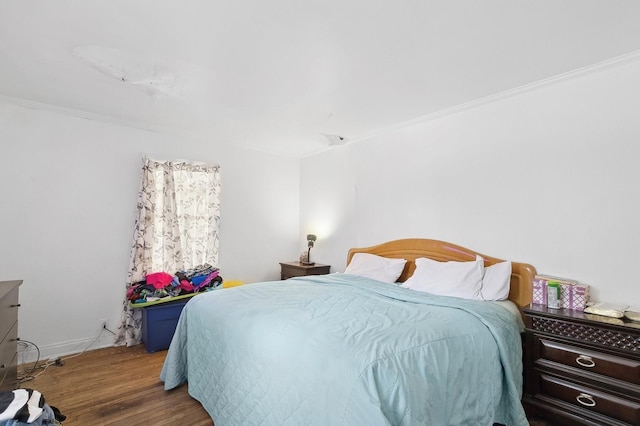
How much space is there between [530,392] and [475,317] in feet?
2.49

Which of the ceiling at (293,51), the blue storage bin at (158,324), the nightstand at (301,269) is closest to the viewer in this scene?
the ceiling at (293,51)

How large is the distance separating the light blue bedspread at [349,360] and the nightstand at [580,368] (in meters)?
0.21

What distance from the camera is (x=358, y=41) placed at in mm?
1961

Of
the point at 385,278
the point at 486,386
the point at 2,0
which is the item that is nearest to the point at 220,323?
the point at 486,386

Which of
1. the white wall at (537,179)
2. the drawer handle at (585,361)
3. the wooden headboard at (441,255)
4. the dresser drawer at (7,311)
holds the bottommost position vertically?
the drawer handle at (585,361)

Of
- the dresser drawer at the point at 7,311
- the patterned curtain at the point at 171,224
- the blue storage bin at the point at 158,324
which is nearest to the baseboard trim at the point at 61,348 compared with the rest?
the patterned curtain at the point at 171,224

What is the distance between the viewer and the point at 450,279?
2.62 metres

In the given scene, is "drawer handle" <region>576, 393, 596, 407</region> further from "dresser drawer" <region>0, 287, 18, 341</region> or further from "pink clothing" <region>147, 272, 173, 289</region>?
"pink clothing" <region>147, 272, 173, 289</region>

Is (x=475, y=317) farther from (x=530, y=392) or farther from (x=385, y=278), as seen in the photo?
(x=385, y=278)

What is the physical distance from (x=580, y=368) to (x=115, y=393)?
3.18m

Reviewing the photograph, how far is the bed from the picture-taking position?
1245 millimetres

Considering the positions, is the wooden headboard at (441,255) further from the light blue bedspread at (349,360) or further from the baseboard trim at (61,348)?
the baseboard trim at (61,348)

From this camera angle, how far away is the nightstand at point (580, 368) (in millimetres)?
1743

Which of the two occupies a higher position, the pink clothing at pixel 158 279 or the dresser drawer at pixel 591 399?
the pink clothing at pixel 158 279
